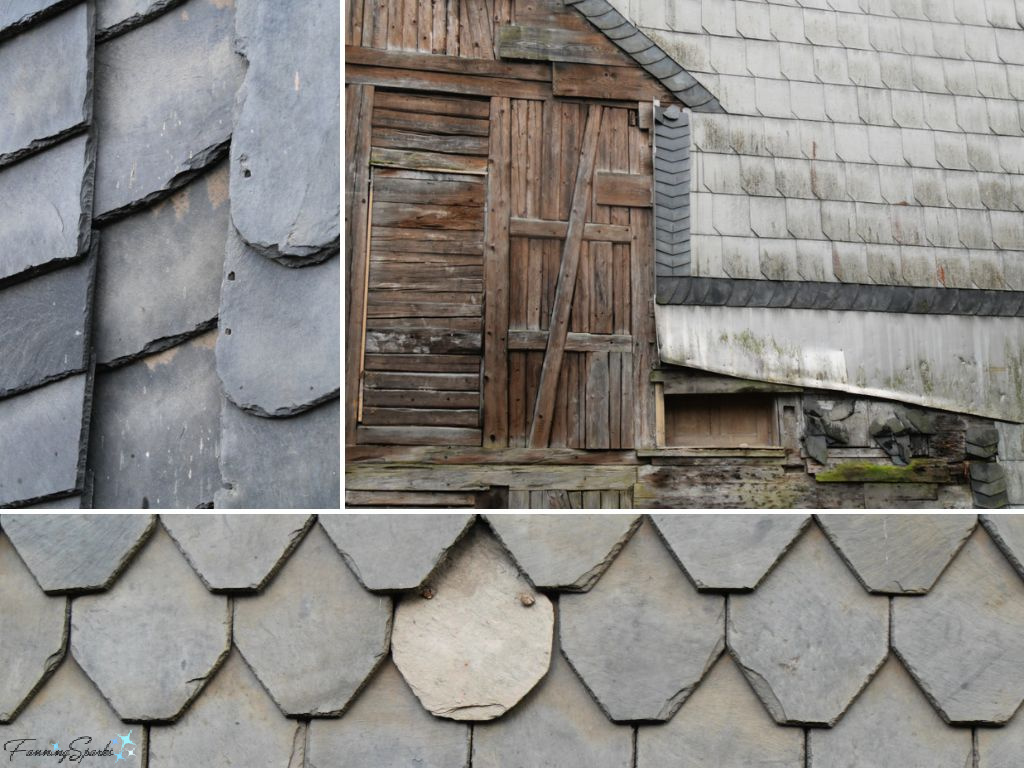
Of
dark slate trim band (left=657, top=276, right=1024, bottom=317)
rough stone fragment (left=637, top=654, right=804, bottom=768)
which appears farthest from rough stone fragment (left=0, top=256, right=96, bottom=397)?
dark slate trim band (left=657, top=276, right=1024, bottom=317)

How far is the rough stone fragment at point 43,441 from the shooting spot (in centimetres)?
87

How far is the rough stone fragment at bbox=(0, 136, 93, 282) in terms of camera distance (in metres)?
0.90

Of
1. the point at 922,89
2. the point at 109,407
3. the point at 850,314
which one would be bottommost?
the point at 109,407

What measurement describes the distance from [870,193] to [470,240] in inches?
34.4

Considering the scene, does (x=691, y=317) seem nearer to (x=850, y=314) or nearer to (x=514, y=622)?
(x=850, y=314)

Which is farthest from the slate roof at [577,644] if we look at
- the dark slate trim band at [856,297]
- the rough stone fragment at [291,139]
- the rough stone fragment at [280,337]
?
the dark slate trim band at [856,297]

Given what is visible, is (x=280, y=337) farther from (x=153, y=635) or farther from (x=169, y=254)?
(x=153, y=635)

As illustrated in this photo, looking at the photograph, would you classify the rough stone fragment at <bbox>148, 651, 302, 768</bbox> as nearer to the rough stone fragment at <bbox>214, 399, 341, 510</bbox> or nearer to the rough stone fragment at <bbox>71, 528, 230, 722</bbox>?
the rough stone fragment at <bbox>71, 528, 230, 722</bbox>

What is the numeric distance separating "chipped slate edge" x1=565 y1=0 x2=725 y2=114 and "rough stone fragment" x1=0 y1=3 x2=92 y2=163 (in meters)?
1.29

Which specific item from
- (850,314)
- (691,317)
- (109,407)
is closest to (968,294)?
(850,314)

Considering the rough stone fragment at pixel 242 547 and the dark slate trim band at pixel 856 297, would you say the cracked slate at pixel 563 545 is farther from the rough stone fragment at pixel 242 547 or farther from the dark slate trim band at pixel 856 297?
the dark slate trim band at pixel 856 297

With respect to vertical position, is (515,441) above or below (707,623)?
above

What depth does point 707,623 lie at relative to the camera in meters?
0.84

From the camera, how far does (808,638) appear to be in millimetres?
833
